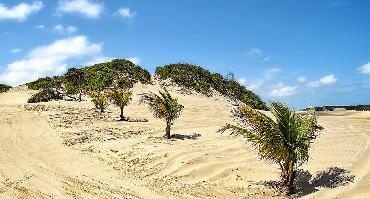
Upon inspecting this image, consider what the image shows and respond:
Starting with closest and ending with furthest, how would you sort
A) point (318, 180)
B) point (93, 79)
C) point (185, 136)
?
1. point (318, 180)
2. point (185, 136)
3. point (93, 79)

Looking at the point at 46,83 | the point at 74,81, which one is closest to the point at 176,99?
the point at 74,81

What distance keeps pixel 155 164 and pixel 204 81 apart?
34.7 meters

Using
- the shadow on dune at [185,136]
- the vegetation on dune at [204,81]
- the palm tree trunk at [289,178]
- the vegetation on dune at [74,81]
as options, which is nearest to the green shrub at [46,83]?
the vegetation on dune at [74,81]

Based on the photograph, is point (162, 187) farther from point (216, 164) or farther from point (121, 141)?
point (121, 141)

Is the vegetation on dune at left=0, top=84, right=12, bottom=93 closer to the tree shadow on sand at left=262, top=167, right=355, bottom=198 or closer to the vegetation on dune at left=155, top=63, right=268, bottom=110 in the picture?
the vegetation on dune at left=155, top=63, right=268, bottom=110

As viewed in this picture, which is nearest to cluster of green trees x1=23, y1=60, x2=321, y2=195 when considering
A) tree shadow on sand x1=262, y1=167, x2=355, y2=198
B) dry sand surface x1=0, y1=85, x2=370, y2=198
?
tree shadow on sand x1=262, y1=167, x2=355, y2=198

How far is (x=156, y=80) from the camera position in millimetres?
48125

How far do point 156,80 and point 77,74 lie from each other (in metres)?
7.74

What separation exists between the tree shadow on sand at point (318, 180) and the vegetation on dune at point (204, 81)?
32.8m

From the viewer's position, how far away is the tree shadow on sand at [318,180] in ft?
36.2

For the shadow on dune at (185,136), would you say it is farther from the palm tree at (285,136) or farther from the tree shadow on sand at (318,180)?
the palm tree at (285,136)

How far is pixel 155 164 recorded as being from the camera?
1443cm

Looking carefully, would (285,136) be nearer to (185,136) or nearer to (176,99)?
(185,136)

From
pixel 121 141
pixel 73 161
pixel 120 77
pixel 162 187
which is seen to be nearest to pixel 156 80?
pixel 120 77
